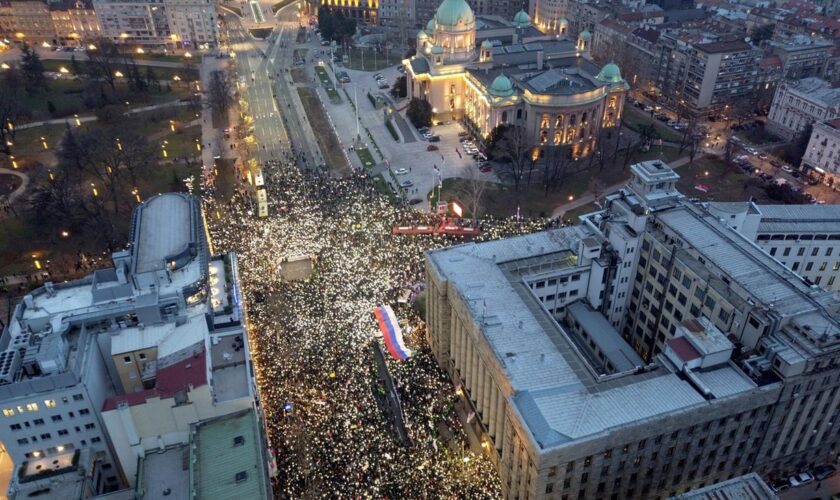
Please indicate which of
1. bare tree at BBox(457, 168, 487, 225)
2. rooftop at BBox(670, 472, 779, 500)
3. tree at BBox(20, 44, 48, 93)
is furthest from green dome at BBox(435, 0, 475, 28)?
rooftop at BBox(670, 472, 779, 500)

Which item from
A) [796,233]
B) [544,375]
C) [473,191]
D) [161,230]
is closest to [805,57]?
[796,233]

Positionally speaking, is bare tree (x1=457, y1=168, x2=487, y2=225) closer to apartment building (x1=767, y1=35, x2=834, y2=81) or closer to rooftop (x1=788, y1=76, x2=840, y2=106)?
rooftop (x1=788, y1=76, x2=840, y2=106)

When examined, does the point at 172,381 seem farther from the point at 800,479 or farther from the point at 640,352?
the point at 800,479

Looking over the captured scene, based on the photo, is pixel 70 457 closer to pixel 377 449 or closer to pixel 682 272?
pixel 377 449

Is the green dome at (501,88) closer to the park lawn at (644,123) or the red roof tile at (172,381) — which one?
the park lawn at (644,123)

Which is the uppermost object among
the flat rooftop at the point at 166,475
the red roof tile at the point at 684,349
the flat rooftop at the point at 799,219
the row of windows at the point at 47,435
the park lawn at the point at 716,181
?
the flat rooftop at the point at 799,219

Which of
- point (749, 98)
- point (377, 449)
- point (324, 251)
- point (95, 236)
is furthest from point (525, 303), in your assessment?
point (749, 98)

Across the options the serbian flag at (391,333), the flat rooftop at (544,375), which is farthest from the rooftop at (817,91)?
the serbian flag at (391,333)
